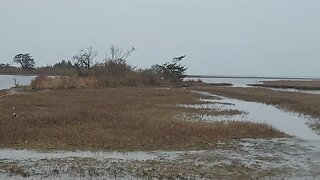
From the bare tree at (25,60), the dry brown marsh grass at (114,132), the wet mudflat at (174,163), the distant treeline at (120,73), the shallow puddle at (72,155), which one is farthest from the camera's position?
the bare tree at (25,60)

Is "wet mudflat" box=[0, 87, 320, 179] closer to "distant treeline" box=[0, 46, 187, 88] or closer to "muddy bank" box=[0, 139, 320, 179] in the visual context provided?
"muddy bank" box=[0, 139, 320, 179]

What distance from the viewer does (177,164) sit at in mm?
13969

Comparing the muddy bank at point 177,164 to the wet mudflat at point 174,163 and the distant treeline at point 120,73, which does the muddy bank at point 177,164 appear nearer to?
the wet mudflat at point 174,163

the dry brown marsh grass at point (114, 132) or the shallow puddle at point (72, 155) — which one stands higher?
the dry brown marsh grass at point (114, 132)

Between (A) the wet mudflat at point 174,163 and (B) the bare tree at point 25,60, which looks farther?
(B) the bare tree at point 25,60

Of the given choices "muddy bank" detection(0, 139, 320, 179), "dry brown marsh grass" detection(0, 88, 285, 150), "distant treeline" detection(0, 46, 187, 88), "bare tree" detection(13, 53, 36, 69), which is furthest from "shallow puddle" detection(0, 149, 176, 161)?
"bare tree" detection(13, 53, 36, 69)

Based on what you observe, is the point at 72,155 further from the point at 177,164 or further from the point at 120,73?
the point at 120,73

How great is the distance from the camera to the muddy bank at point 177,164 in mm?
12461

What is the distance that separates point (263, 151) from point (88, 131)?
8.01 meters

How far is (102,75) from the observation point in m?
86.1

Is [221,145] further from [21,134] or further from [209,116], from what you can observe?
[209,116]

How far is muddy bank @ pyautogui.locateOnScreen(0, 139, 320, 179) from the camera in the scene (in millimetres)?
12461

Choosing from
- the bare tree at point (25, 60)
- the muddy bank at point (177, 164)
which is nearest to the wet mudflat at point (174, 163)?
the muddy bank at point (177, 164)

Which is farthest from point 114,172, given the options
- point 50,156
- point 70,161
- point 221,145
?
point 221,145
